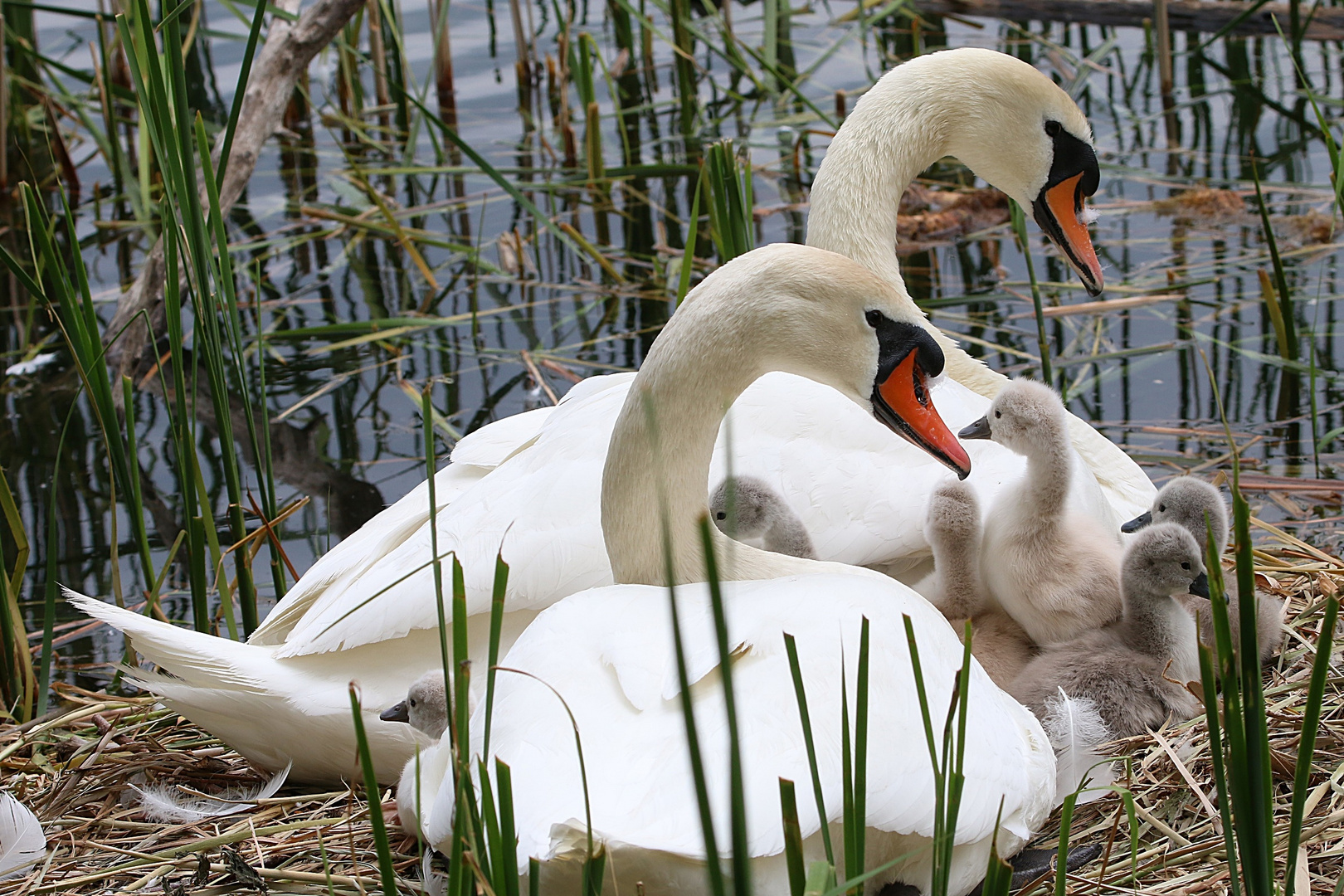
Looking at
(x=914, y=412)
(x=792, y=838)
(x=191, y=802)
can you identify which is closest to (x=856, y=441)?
(x=914, y=412)

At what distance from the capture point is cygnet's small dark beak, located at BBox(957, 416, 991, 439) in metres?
3.10

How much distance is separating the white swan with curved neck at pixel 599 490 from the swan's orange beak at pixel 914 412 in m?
0.10

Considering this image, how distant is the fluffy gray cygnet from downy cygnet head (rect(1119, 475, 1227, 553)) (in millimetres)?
746

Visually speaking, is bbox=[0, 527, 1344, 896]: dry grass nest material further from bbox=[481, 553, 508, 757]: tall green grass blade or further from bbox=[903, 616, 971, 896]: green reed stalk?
bbox=[481, 553, 508, 757]: tall green grass blade

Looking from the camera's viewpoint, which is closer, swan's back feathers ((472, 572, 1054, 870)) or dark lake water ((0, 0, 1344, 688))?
swan's back feathers ((472, 572, 1054, 870))

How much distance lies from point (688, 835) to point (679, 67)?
597cm

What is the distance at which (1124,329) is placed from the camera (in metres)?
5.33

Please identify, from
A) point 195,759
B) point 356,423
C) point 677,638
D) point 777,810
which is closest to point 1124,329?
point 356,423

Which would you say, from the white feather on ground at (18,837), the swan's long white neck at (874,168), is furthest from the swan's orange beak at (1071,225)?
the white feather on ground at (18,837)

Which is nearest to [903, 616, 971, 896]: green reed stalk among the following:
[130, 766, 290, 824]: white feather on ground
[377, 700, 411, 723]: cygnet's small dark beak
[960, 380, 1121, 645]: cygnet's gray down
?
[377, 700, 411, 723]: cygnet's small dark beak

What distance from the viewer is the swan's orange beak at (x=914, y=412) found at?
99.0 inches

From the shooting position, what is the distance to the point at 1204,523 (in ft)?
10.1

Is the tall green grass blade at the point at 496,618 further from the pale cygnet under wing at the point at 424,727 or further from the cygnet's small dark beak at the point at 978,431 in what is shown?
the cygnet's small dark beak at the point at 978,431

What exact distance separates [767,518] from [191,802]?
4.12 feet
